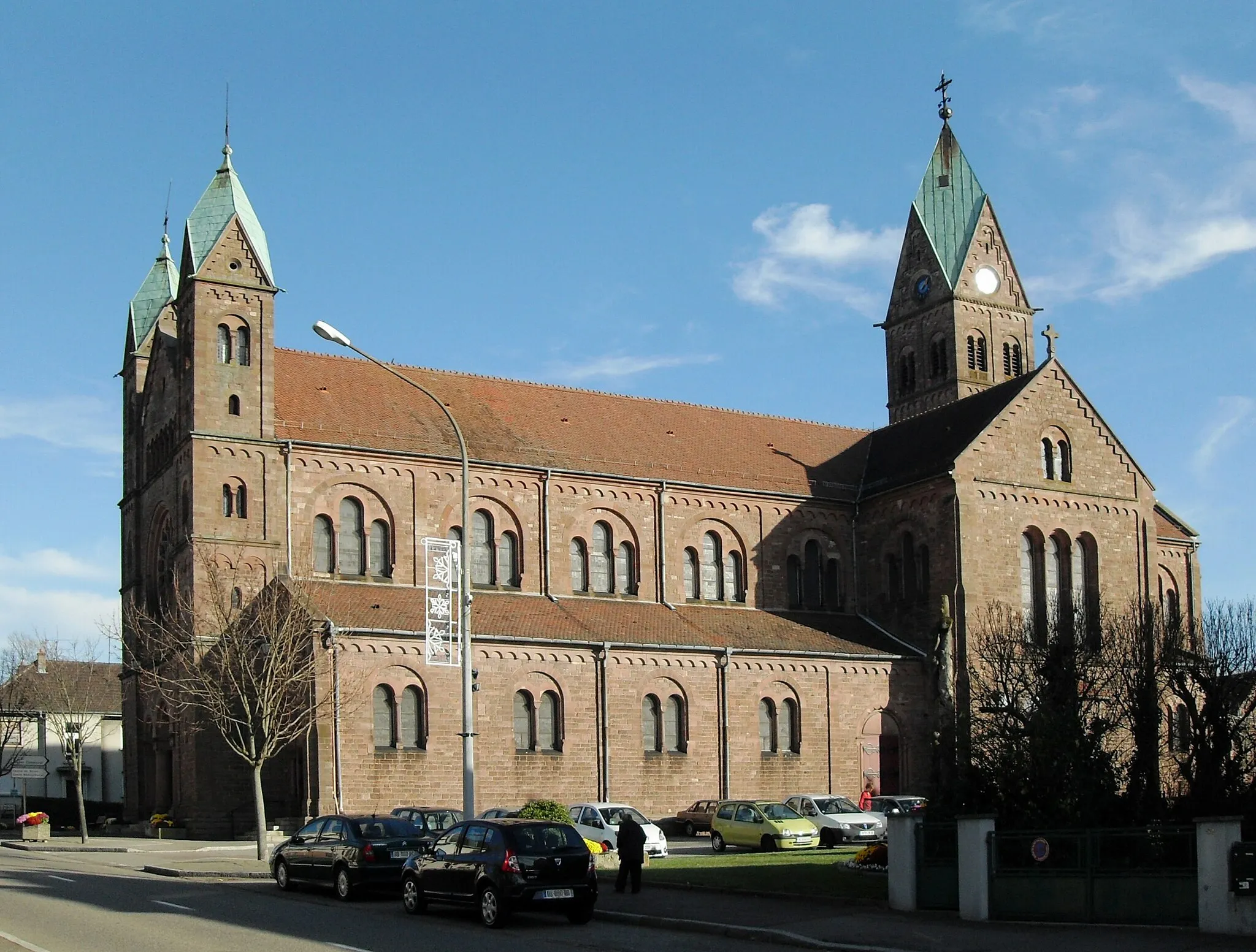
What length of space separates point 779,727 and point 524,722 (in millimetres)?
9884

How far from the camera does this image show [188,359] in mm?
51500

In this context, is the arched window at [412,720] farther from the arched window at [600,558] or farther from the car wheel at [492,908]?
the car wheel at [492,908]

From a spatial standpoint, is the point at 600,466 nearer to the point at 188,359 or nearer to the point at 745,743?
the point at 745,743

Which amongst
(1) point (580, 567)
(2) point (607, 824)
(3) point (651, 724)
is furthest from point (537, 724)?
(2) point (607, 824)

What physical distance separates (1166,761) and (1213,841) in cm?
2864

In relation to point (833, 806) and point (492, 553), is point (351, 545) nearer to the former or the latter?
point (492, 553)

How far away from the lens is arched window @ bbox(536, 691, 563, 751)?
49219mm

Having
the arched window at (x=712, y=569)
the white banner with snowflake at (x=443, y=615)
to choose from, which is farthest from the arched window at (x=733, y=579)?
the white banner with snowflake at (x=443, y=615)

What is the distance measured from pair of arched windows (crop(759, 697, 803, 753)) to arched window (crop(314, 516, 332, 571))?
1590cm

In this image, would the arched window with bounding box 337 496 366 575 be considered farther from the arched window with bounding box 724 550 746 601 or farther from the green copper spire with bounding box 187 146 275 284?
the arched window with bounding box 724 550 746 601

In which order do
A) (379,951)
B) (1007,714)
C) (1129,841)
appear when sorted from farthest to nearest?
(1007,714)
(1129,841)
(379,951)

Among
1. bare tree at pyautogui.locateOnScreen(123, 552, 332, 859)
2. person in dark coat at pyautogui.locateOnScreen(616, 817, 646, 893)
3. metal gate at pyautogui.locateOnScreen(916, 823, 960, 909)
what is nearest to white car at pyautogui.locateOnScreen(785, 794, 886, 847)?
person in dark coat at pyautogui.locateOnScreen(616, 817, 646, 893)

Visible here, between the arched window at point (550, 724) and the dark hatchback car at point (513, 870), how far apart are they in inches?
940

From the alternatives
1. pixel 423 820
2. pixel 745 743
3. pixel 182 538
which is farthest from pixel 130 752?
pixel 423 820
